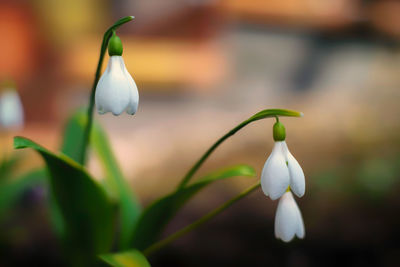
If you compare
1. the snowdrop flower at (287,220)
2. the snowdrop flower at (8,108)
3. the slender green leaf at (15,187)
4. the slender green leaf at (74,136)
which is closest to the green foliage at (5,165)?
the slender green leaf at (15,187)

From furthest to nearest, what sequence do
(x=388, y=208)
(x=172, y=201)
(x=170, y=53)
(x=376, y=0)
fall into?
(x=376, y=0) → (x=170, y=53) → (x=388, y=208) → (x=172, y=201)

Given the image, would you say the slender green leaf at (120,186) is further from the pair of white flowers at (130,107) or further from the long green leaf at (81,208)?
the pair of white flowers at (130,107)

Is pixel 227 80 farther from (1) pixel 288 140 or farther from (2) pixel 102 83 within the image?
(2) pixel 102 83

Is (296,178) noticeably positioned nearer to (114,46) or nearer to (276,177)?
(276,177)

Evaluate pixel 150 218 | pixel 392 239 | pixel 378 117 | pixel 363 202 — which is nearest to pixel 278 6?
pixel 378 117

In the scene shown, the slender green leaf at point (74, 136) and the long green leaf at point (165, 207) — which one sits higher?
the slender green leaf at point (74, 136)

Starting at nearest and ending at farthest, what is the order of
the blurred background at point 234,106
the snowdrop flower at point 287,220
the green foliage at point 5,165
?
the snowdrop flower at point 287,220
the green foliage at point 5,165
the blurred background at point 234,106

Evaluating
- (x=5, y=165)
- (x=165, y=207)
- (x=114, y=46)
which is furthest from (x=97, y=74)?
(x=5, y=165)
